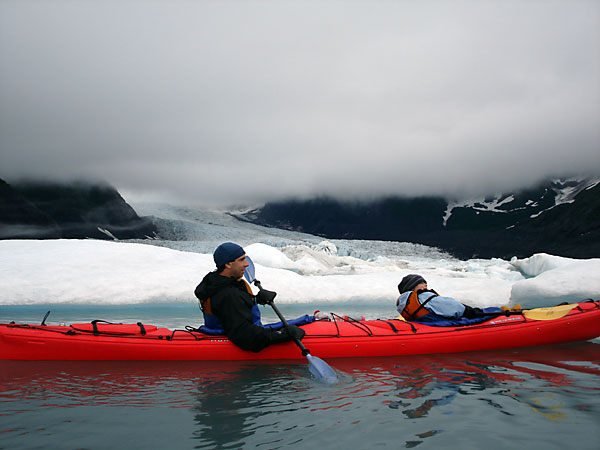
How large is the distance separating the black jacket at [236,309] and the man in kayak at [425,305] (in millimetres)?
1741

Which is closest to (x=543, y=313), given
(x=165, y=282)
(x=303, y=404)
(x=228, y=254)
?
(x=303, y=404)

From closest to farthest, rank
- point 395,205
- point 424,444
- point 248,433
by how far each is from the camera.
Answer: point 424,444 → point 248,433 → point 395,205

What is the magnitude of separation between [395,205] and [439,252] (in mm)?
114278

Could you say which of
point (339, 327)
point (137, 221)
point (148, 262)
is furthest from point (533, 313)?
point (137, 221)

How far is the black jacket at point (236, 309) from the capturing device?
3.73m

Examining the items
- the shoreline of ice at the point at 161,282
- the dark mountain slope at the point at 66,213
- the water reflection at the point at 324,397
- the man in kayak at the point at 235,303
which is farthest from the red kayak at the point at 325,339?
the dark mountain slope at the point at 66,213

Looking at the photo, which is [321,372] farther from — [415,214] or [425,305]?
[415,214]

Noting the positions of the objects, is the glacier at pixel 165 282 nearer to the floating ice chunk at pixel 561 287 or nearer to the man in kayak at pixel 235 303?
the floating ice chunk at pixel 561 287

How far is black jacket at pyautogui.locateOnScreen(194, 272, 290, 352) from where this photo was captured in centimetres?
373

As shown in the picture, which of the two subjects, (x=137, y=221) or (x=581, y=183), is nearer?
(x=137, y=221)

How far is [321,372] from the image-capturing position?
350 centimetres

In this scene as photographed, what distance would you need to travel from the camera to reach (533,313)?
4.80m

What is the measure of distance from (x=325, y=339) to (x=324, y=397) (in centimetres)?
127

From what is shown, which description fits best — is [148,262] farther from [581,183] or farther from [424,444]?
[581,183]
